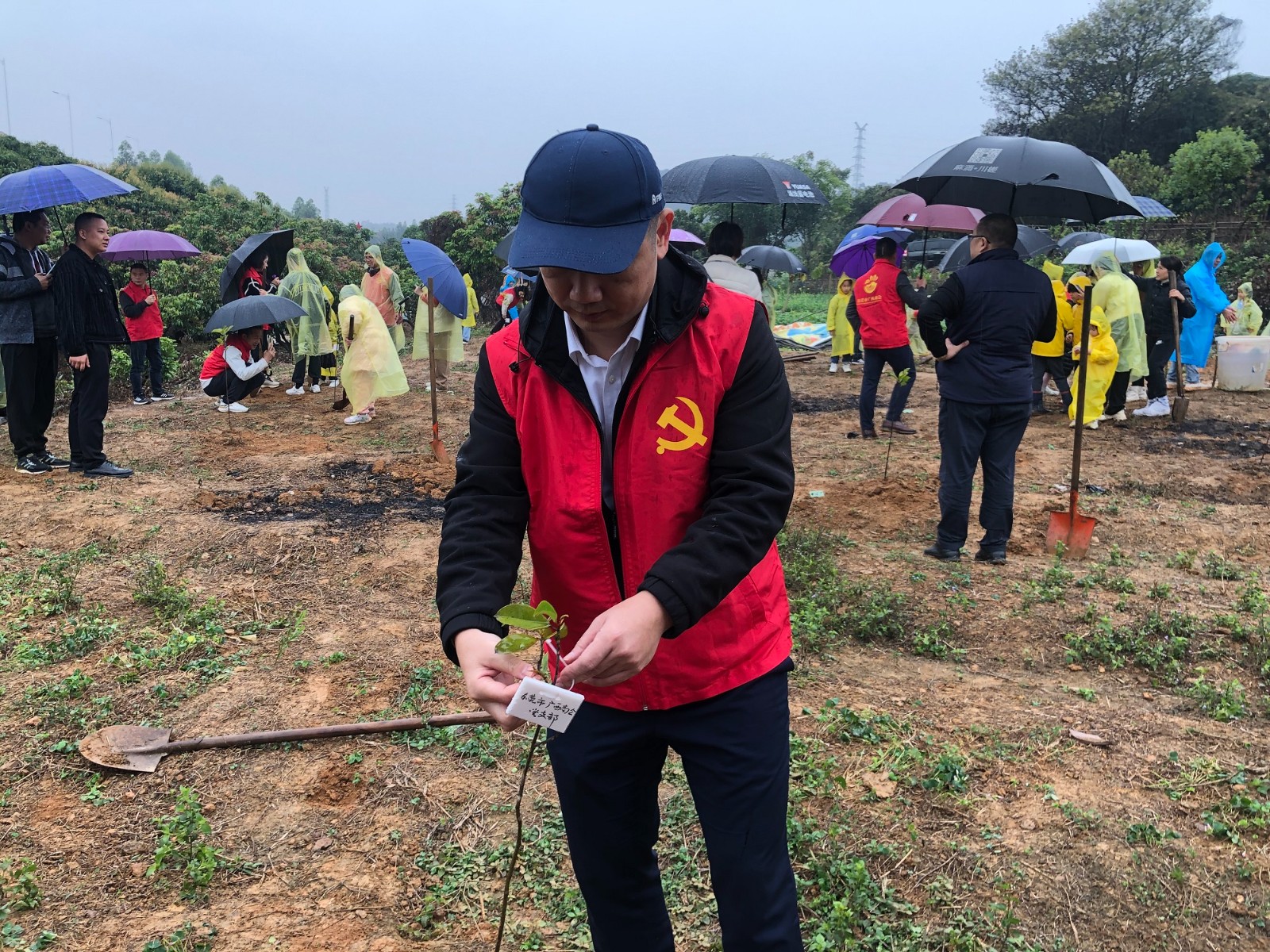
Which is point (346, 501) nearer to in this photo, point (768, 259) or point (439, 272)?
point (439, 272)

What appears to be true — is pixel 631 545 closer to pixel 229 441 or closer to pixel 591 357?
pixel 591 357

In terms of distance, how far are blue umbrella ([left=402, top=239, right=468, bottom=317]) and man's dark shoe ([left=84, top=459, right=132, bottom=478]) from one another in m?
3.03

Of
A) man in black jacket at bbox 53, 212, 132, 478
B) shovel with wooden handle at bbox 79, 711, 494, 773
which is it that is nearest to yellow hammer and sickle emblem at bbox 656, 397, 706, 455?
shovel with wooden handle at bbox 79, 711, 494, 773

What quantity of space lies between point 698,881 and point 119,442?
7.50m

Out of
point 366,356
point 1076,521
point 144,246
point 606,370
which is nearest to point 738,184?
point 1076,521

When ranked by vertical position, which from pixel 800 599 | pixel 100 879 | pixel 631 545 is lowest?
pixel 100 879

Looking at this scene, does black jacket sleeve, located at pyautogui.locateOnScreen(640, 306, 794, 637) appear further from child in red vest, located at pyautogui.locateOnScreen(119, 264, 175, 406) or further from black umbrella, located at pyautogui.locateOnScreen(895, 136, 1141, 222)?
child in red vest, located at pyautogui.locateOnScreen(119, 264, 175, 406)

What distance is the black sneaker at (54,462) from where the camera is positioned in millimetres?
6910

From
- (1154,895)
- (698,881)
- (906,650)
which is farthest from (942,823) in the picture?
(906,650)

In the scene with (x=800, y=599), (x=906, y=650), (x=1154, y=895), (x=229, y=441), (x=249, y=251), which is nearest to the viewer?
(x=1154, y=895)

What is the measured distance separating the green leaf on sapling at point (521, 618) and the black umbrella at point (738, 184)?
6036 millimetres

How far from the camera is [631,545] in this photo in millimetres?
1502

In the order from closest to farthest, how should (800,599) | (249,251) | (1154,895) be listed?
(1154,895)
(800,599)
(249,251)

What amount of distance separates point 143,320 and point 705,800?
10.1 meters
